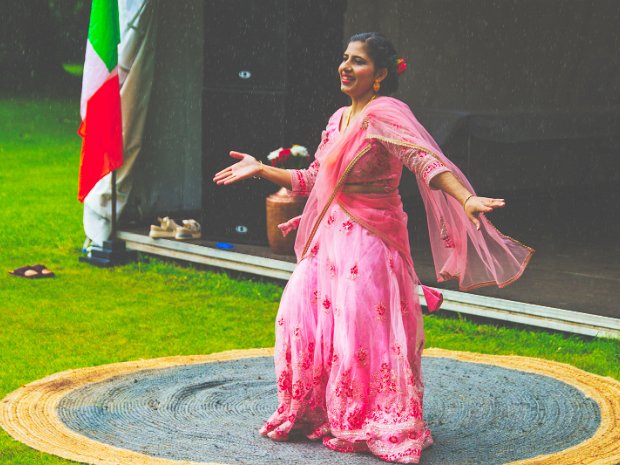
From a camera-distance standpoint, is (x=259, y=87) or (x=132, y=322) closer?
(x=132, y=322)

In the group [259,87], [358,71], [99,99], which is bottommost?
[99,99]

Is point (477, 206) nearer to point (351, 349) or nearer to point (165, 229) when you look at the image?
point (351, 349)

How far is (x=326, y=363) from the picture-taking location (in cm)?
488

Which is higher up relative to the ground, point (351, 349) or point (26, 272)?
point (351, 349)

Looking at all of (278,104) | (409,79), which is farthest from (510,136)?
(278,104)

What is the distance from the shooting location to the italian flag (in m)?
8.72

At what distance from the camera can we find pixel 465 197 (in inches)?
176

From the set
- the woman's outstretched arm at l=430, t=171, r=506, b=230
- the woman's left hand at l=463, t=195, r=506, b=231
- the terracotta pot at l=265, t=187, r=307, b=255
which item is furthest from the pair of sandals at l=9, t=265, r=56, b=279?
the woman's left hand at l=463, t=195, r=506, b=231

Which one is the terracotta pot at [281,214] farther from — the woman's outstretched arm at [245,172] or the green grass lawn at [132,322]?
the woman's outstretched arm at [245,172]

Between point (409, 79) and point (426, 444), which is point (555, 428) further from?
point (409, 79)

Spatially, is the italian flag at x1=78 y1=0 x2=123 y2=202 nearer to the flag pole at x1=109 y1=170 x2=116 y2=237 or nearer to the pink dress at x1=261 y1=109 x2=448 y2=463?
the flag pole at x1=109 y1=170 x2=116 y2=237

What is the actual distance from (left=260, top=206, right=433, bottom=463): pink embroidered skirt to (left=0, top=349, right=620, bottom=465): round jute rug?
0.10m

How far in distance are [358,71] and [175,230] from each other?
4.61m

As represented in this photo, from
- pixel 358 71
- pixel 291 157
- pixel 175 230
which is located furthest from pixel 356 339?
pixel 175 230
